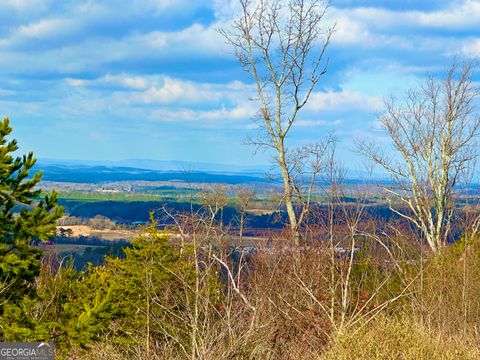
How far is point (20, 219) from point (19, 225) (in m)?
0.18

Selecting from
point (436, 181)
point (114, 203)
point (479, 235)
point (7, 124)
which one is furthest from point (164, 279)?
point (114, 203)

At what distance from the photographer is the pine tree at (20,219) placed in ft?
52.4

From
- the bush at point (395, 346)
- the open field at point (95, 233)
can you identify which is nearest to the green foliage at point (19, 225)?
the bush at point (395, 346)

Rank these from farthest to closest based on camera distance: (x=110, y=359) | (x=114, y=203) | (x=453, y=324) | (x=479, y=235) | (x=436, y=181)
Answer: (x=114, y=203) → (x=436, y=181) → (x=479, y=235) → (x=453, y=324) → (x=110, y=359)

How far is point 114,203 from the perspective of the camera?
154m

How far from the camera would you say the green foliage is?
51.8 ft

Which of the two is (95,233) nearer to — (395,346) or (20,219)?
(20,219)

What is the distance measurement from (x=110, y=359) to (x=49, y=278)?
10128 mm

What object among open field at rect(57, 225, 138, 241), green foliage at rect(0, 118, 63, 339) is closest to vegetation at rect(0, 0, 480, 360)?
green foliage at rect(0, 118, 63, 339)

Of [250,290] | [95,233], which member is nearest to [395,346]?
[250,290]

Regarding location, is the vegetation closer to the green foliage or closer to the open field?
the green foliage

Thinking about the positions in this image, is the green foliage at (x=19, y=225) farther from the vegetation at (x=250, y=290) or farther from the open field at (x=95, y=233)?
the open field at (x=95, y=233)

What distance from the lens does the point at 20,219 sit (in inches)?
656

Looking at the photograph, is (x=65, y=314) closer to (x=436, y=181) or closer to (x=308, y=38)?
(x=308, y=38)
